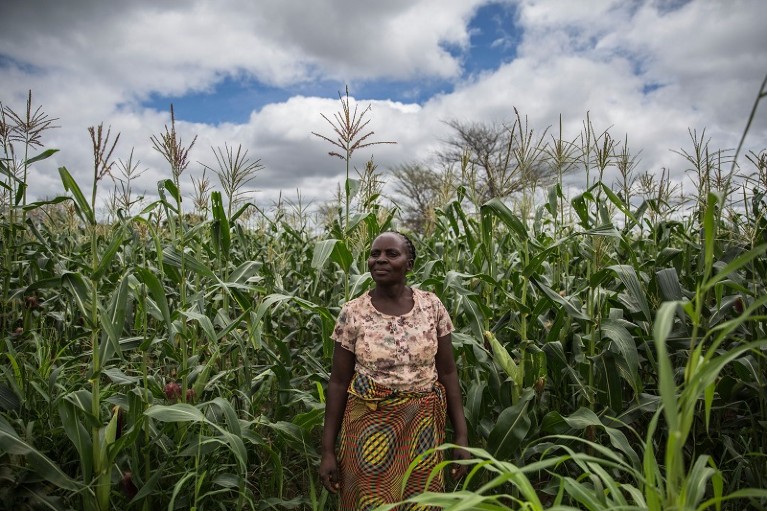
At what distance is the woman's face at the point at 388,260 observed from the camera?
2.34 meters

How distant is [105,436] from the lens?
89.0 inches

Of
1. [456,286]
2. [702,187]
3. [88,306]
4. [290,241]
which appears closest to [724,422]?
[702,187]

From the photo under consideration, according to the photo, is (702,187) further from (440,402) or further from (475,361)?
(440,402)

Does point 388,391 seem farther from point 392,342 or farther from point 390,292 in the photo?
point 390,292

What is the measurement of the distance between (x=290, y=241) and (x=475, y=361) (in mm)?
3687

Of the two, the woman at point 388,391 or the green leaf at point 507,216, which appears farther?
the green leaf at point 507,216

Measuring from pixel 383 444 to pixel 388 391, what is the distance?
232mm

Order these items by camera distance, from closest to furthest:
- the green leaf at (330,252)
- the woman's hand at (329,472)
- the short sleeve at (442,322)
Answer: the woman's hand at (329,472)
the short sleeve at (442,322)
the green leaf at (330,252)

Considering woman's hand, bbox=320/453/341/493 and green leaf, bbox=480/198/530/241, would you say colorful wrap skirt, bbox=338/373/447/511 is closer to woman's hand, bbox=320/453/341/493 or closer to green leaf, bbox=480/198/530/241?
woman's hand, bbox=320/453/341/493

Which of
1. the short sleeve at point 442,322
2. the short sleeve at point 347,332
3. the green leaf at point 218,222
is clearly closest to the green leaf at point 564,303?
the short sleeve at point 442,322

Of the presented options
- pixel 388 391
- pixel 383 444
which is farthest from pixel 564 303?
pixel 383 444

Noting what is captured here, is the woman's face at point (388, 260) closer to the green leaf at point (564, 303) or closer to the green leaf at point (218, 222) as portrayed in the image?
the green leaf at point (564, 303)

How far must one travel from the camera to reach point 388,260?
235cm

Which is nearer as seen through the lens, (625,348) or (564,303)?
(625,348)
